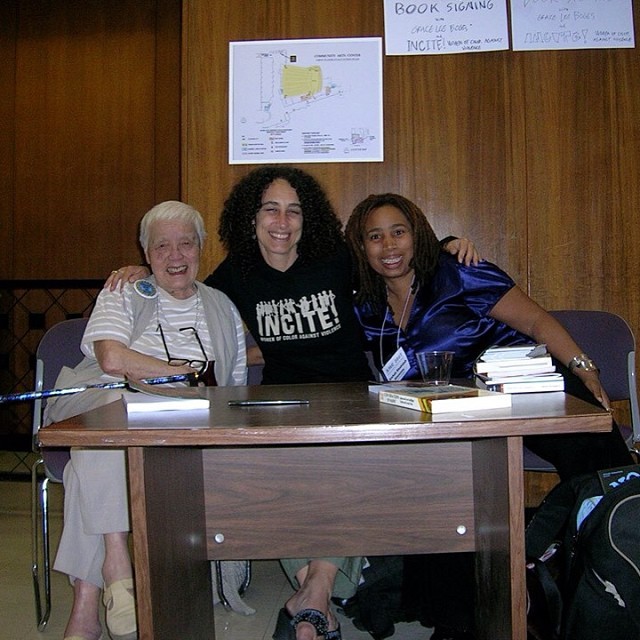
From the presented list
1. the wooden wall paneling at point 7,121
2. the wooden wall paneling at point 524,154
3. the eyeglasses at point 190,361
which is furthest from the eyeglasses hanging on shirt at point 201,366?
the wooden wall paneling at point 7,121

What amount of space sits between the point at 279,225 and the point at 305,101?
0.83m

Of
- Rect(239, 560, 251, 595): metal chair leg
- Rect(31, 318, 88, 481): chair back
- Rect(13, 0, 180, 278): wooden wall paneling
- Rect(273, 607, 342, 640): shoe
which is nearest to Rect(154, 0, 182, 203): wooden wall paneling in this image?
Rect(13, 0, 180, 278): wooden wall paneling

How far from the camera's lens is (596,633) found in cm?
126

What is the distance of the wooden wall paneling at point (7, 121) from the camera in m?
5.65

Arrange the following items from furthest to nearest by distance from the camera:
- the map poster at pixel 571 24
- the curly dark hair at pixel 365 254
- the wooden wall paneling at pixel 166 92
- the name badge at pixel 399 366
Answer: the wooden wall paneling at pixel 166 92 → the map poster at pixel 571 24 → the curly dark hair at pixel 365 254 → the name badge at pixel 399 366

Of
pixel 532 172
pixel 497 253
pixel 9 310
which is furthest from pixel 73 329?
pixel 9 310

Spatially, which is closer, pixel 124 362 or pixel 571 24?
pixel 124 362

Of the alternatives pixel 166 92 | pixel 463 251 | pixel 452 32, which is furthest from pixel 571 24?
pixel 166 92

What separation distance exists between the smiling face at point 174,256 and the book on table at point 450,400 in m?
1.04

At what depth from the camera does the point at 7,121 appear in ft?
18.6

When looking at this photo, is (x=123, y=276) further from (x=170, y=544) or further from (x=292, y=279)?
(x=170, y=544)

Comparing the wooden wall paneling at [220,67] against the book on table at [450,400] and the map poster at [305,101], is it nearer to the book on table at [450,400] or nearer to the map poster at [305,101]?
the map poster at [305,101]

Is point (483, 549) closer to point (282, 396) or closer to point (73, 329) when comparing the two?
point (282, 396)

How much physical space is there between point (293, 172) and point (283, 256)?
0.32 metres
